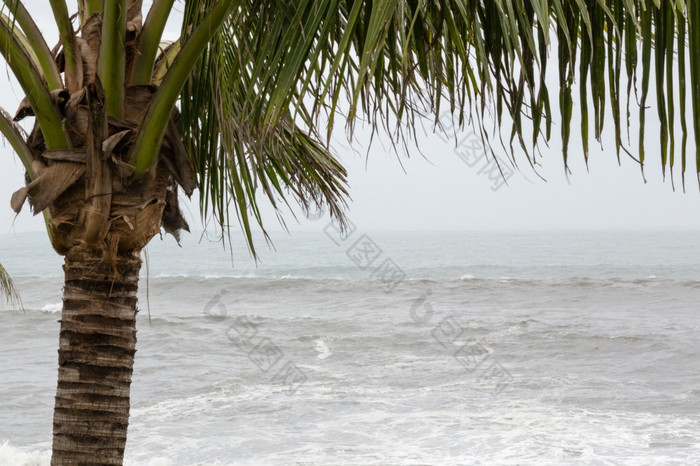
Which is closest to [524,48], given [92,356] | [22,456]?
[92,356]

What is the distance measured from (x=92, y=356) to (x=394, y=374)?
977cm

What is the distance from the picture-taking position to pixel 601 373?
12547mm

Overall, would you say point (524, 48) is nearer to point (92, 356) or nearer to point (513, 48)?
point (513, 48)

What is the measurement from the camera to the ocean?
810 centimetres

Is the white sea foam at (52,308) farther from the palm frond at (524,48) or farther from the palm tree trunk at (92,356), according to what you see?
the palm frond at (524,48)

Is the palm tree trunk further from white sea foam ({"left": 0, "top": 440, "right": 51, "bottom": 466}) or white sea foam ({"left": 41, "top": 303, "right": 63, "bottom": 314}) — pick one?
white sea foam ({"left": 41, "top": 303, "right": 63, "bottom": 314})

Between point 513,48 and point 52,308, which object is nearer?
point 513,48

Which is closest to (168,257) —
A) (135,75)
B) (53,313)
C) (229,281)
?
(229,281)

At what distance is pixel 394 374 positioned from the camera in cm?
1230

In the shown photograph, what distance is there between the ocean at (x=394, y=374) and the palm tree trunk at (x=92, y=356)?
0.28 m

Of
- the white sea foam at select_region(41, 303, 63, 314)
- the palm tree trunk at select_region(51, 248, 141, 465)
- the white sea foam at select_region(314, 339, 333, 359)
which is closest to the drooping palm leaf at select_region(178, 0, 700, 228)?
the palm tree trunk at select_region(51, 248, 141, 465)

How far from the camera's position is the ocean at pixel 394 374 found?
810 cm

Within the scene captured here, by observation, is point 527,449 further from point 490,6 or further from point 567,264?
point 567,264

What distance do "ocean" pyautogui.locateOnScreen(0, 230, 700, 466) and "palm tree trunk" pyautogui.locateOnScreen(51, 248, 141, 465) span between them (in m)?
0.28
